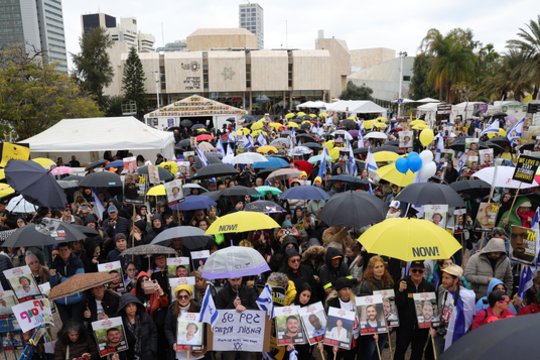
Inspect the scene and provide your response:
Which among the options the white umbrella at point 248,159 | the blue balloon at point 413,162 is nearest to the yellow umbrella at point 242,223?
the blue balloon at point 413,162

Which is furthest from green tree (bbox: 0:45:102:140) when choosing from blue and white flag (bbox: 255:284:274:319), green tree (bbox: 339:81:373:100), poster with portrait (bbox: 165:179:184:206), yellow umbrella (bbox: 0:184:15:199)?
green tree (bbox: 339:81:373:100)

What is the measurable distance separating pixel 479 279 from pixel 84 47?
203 ft

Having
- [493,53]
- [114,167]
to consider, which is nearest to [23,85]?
[114,167]

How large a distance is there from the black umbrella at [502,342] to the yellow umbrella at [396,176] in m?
6.97

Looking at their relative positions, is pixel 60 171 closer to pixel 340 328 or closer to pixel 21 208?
pixel 21 208

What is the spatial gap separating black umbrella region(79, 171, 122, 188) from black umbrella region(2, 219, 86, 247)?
11.0 feet

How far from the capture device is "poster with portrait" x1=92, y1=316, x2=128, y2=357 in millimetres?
4711

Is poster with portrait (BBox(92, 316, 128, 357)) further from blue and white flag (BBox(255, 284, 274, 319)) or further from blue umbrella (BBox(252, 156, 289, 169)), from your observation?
blue umbrella (BBox(252, 156, 289, 169))

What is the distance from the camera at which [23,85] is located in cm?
2436

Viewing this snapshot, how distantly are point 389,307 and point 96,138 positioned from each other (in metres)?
13.8

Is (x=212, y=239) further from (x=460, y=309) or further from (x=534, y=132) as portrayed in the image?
(x=534, y=132)

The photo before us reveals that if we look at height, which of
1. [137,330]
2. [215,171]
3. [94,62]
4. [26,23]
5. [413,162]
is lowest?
[137,330]

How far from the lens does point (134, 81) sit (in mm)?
57562

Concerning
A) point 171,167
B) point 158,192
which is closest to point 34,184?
point 158,192
